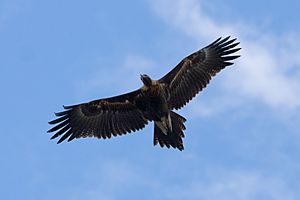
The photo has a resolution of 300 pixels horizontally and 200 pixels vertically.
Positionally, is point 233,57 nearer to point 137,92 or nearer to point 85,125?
point 137,92

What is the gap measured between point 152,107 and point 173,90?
914mm

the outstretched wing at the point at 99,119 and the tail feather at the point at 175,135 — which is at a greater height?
the outstretched wing at the point at 99,119

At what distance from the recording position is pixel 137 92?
60.1 feet

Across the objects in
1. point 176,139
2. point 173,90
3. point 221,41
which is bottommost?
point 176,139

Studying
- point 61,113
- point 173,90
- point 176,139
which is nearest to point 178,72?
point 173,90

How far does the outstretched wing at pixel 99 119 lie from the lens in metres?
18.9

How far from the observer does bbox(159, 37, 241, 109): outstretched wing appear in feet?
61.1

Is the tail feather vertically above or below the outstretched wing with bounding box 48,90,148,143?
below

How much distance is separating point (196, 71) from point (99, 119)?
8.60ft

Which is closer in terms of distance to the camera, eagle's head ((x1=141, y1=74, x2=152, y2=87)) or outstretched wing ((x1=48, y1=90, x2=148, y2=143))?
eagle's head ((x1=141, y1=74, x2=152, y2=87))

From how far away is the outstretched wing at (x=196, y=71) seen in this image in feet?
61.1

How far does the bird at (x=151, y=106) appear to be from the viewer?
59.4 feet

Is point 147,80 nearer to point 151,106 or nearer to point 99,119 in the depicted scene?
point 151,106

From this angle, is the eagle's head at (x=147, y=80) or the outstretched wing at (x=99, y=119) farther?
the outstretched wing at (x=99, y=119)
